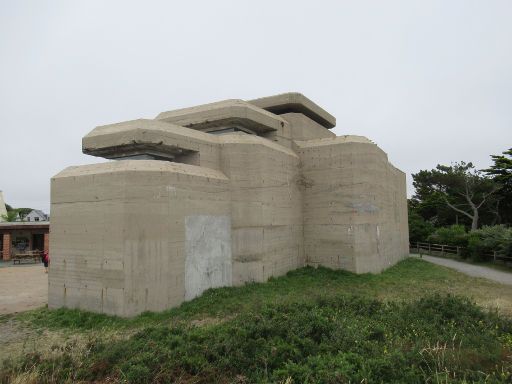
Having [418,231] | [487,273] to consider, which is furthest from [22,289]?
[418,231]

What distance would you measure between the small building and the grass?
2111 cm

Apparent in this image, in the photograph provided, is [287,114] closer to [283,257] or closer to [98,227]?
[283,257]

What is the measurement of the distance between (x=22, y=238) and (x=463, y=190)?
5035 cm

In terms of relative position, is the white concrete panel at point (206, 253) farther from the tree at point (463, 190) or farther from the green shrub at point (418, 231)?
the tree at point (463, 190)

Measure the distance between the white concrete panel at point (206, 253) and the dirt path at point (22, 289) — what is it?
250 inches

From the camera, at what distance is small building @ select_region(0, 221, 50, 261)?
29.3 metres

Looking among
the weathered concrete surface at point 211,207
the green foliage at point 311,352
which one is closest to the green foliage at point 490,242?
the weathered concrete surface at point 211,207

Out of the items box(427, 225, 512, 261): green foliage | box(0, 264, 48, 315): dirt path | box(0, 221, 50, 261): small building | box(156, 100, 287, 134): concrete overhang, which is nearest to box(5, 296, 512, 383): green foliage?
box(0, 264, 48, 315): dirt path

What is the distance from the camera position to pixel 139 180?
38.4 feet

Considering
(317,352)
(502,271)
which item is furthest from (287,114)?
(502,271)

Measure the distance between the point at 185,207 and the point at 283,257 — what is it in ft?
22.0

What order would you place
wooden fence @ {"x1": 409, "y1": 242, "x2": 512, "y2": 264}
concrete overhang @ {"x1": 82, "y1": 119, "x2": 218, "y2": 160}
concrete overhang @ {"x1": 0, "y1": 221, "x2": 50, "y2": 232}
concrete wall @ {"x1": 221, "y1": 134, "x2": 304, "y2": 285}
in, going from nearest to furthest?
concrete overhang @ {"x1": 82, "y1": 119, "x2": 218, "y2": 160} < concrete wall @ {"x1": 221, "y1": 134, "x2": 304, "y2": 285} < wooden fence @ {"x1": 409, "y1": 242, "x2": 512, "y2": 264} < concrete overhang @ {"x1": 0, "y1": 221, "x2": 50, "y2": 232}

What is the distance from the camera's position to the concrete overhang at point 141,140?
13547 millimetres

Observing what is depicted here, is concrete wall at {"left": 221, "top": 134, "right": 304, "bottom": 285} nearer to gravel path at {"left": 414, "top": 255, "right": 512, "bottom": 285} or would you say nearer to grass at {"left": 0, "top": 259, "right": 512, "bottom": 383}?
grass at {"left": 0, "top": 259, "right": 512, "bottom": 383}
